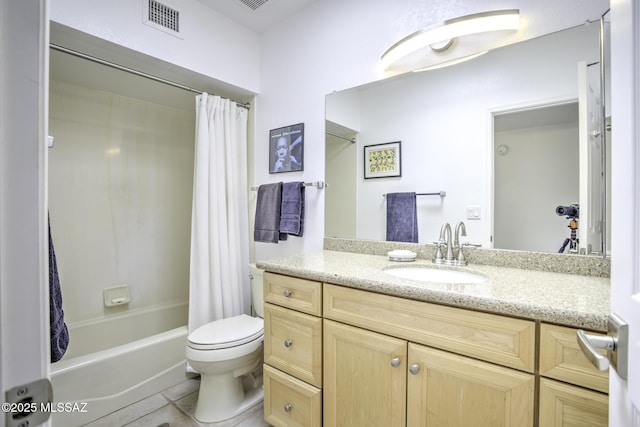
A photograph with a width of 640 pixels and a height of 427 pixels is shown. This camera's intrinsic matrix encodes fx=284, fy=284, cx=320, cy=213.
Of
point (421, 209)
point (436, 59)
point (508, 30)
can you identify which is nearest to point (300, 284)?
point (421, 209)

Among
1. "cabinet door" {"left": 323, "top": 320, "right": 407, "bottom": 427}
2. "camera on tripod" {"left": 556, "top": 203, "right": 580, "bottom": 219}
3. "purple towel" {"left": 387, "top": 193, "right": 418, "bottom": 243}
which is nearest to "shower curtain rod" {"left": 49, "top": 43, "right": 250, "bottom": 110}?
"purple towel" {"left": 387, "top": 193, "right": 418, "bottom": 243}

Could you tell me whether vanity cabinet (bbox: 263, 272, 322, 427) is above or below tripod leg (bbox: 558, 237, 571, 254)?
below

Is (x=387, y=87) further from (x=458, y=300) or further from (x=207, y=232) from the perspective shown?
(x=207, y=232)

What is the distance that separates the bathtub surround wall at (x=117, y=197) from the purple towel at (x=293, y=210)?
1.36m

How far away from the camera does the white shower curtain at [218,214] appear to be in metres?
1.97

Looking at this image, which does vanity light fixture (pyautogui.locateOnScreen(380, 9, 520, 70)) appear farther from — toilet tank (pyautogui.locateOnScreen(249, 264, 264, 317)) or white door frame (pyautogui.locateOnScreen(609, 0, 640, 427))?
toilet tank (pyautogui.locateOnScreen(249, 264, 264, 317))

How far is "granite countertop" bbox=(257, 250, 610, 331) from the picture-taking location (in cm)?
74

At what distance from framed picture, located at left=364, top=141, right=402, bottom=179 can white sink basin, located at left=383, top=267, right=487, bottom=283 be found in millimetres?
554

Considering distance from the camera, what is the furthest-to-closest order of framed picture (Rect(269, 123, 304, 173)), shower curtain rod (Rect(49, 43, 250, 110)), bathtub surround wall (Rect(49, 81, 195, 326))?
bathtub surround wall (Rect(49, 81, 195, 326)), framed picture (Rect(269, 123, 304, 173)), shower curtain rod (Rect(49, 43, 250, 110))

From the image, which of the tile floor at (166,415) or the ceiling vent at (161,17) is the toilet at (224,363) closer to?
the tile floor at (166,415)

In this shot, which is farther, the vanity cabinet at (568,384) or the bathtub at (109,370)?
the bathtub at (109,370)

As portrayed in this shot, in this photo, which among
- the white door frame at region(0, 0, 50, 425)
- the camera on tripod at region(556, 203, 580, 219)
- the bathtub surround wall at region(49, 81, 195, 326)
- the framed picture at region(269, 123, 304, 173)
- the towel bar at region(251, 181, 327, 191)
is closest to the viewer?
the white door frame at region(0, 0, 50, 425)

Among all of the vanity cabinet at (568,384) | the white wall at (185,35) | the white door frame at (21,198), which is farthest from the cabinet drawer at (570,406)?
the white wall at (185,35)

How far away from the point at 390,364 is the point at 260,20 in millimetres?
2345
